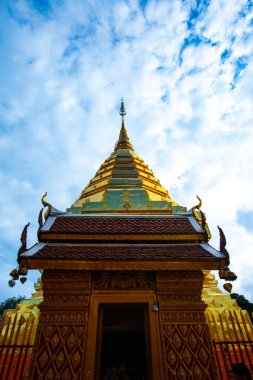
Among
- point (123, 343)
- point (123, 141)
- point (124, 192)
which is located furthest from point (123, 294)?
point (123, 141)

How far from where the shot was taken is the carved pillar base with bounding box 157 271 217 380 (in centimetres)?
414

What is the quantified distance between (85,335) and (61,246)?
5.11ft

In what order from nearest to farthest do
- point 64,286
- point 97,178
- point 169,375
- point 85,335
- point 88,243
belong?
point 169,375, point 85,335, point 64,286, point 88,243, point 97,178

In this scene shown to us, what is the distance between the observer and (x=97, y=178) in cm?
1147

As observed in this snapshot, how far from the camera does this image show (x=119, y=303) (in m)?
4.62

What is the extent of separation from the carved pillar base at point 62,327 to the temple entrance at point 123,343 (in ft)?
1.44

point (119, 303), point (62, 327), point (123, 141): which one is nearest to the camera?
point (62, 327)

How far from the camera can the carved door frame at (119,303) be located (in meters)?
4.09

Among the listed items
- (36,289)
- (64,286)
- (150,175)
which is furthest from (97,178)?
(64,286)

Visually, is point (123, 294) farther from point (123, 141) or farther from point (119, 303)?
point (123, 141)

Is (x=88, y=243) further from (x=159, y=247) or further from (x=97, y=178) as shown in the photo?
(x=97, y=178)

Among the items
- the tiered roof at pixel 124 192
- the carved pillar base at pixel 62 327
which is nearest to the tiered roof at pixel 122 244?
the carved pillar base at pixel 62 327

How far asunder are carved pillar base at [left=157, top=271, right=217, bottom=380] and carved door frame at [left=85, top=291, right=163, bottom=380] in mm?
98

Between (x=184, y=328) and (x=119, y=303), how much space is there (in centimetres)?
113
